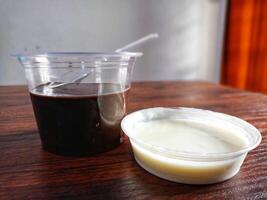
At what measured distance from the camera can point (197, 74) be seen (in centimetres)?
242

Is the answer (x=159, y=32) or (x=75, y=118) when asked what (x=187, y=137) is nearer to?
(x=75, y=118)

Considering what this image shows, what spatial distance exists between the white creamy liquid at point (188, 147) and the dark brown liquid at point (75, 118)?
48 mm

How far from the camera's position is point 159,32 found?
2.17m

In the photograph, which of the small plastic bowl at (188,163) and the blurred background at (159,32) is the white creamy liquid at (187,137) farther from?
the blurred background at (159,32)

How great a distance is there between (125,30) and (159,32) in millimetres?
316

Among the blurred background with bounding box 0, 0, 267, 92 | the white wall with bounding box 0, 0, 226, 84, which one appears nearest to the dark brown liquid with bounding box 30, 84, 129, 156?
the blurred background with bounding box 0, 0, 267, 92

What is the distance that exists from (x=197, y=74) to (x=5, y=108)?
6.78ft

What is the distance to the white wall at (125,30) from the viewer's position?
178 cm

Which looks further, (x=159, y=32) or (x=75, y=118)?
(x=159, y=32)

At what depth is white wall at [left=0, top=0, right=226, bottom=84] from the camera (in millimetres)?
1775

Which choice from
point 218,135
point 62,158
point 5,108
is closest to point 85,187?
point 62,158

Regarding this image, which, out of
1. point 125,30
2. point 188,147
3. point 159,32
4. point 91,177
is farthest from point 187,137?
point 159,32

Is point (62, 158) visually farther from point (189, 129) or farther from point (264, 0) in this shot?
point (264, 0)

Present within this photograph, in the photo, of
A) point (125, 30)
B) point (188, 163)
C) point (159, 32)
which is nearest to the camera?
point (188, 163)
